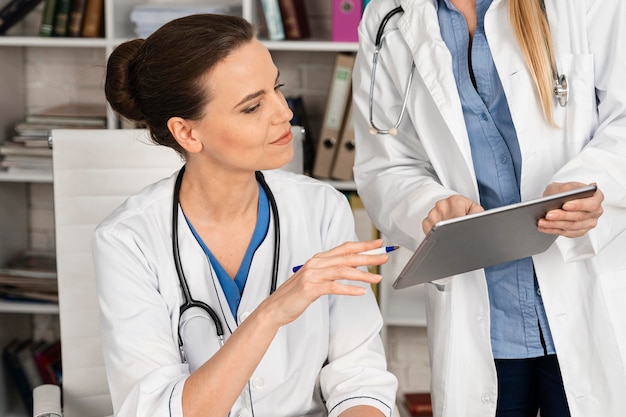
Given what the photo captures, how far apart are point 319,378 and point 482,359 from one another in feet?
1.03

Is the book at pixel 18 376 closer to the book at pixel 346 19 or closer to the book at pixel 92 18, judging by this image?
the book at pixel 92 18

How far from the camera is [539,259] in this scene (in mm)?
1640

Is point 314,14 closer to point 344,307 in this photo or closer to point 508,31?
point 508,31

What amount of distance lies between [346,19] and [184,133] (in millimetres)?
1095

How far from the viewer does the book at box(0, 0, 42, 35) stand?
2756 millimetres

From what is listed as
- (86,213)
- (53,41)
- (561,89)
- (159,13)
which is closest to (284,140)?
(561,89)

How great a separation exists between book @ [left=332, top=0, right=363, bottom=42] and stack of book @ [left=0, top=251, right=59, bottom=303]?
115cm

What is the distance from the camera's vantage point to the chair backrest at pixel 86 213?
1947mm

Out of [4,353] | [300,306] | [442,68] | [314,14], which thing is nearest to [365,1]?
[314,14]

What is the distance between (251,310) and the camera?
5.18 ft

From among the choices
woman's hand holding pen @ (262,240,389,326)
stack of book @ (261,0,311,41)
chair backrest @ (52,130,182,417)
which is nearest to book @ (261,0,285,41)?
stack of book @ (261,0,311,41)

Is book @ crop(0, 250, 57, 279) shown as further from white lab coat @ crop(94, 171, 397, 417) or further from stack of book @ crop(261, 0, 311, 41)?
white lab coat @ crop(94, 171, 397, 417)

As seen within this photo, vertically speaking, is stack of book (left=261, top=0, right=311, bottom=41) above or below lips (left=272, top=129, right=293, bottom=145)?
below

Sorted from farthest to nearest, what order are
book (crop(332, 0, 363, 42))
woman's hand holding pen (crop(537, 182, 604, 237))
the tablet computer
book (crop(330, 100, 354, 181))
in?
book (crop(330, 100, 354, 181)) → book (crop(332, 0, 363, 42)) → woman's hand holding pen (crop(537, 182, 604, 237)) → the tablet computer
